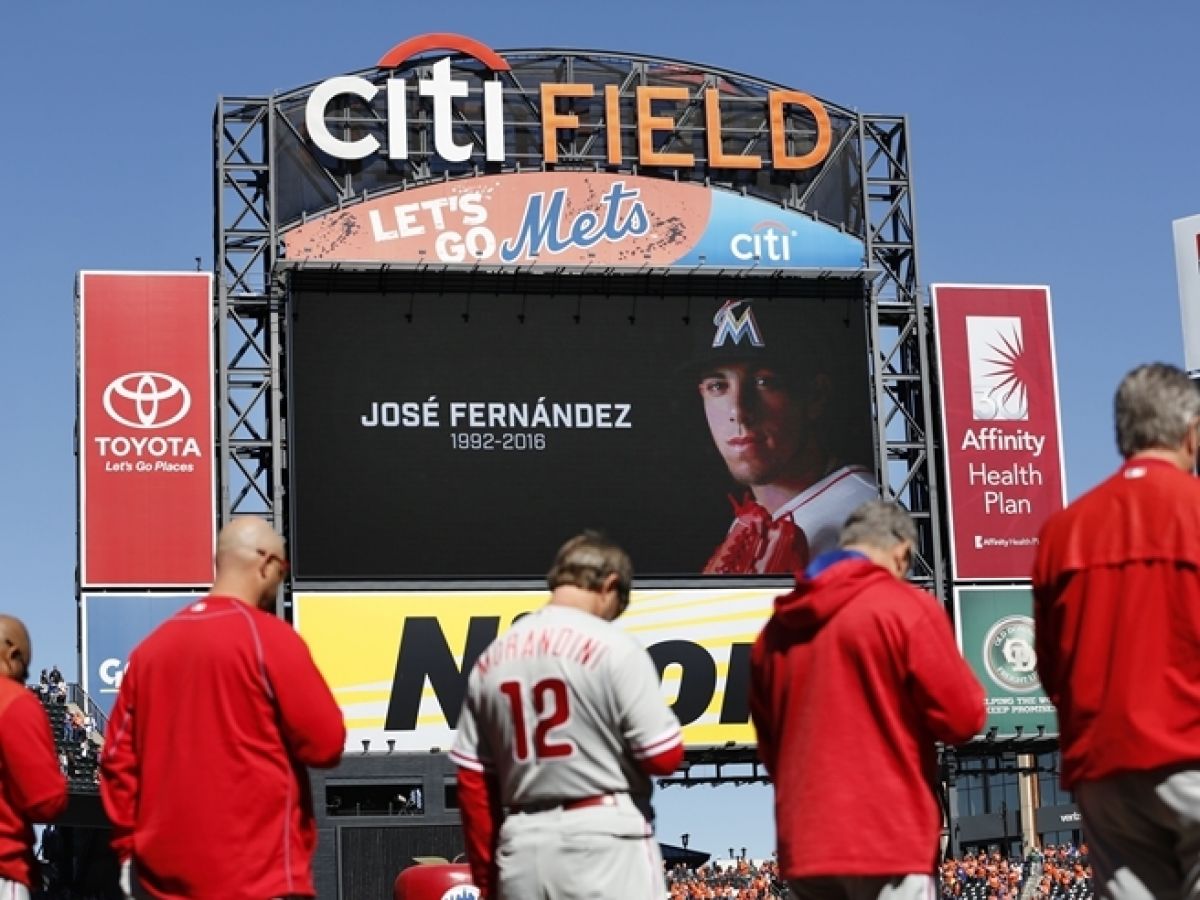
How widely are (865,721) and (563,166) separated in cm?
2919

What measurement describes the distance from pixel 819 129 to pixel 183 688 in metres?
30.3

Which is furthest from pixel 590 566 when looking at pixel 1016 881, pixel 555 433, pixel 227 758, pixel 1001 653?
pixel 1016 881

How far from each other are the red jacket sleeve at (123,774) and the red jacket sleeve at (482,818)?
1021 mm

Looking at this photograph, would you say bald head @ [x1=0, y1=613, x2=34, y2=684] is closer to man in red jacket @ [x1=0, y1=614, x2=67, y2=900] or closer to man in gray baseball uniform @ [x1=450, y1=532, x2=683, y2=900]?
man in red jacket @ [x1=0, y1=614, x2=67, y2=900]

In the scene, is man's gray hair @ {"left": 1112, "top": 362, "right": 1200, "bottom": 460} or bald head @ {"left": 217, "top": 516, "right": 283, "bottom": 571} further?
bald head @ {"left": 217, "top": 516, "right": 283, "bottom": 571}

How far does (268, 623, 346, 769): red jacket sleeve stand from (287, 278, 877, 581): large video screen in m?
24.8

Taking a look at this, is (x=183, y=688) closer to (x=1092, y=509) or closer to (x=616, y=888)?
(x=616, y=888)

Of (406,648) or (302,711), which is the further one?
(406,648)

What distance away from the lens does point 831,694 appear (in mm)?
6441

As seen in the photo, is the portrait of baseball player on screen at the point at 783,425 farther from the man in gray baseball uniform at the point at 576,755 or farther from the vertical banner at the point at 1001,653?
the man in gray baseball uniform at the point at 576,755

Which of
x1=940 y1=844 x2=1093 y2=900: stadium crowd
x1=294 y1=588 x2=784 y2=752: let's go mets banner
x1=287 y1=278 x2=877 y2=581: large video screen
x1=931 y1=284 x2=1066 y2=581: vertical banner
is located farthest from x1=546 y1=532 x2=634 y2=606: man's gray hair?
x1=940 y1=844 x2=1093 y2=900: stadium crowd

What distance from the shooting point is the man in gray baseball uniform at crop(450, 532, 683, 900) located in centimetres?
657

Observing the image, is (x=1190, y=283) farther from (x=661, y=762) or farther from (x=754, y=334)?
(x=661, y=762)

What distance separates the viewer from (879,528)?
262 inches
